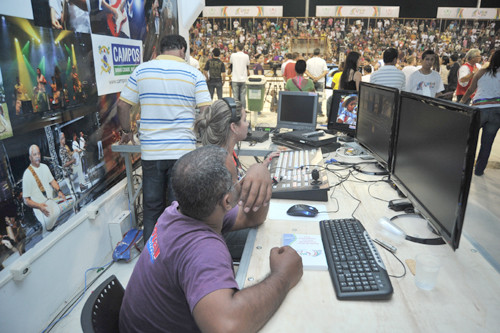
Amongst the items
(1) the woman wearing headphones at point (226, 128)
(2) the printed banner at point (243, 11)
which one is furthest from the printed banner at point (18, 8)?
(2) the printed banner at point (243, 11)

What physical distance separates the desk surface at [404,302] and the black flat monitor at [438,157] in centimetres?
13

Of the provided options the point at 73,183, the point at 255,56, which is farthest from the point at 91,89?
the point at 255,56

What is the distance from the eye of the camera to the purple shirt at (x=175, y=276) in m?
0.80

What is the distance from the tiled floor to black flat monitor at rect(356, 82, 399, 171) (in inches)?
21.4

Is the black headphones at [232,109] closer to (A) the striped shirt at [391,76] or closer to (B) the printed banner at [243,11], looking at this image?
(A) the striped shirt at [391,76]

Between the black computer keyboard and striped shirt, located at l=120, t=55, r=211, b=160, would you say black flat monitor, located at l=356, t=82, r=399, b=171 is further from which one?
striped shirt, located at l=120, t=55, r=211, b=160

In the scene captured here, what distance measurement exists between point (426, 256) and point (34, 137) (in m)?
1.98

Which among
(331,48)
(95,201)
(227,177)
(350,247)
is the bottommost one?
(95,201)

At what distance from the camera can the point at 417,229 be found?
132cm

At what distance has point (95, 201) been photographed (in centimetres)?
254

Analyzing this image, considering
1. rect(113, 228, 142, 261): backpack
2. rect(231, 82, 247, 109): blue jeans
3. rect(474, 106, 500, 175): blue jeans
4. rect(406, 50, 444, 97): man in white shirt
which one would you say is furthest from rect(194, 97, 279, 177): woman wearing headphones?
rect(231, 82, 247, 109): blue jeans

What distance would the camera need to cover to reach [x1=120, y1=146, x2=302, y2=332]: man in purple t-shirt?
0.77m

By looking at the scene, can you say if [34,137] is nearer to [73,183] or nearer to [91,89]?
[73,183]

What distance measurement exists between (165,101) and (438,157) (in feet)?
5.97
